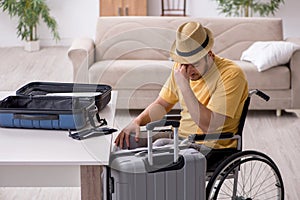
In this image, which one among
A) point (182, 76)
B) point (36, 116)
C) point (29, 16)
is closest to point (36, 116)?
point (36, 116)

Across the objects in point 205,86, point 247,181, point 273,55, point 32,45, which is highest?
point 205,86

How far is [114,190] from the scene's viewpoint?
2500 mm

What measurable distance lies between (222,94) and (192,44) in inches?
9.9

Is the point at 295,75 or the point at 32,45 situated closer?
the point at 295,75

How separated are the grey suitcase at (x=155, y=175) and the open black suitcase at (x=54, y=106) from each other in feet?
1.08

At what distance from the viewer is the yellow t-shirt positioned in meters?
2.85

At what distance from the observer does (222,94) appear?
2.86m

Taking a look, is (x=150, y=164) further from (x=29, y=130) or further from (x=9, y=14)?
(x=9, y=14)

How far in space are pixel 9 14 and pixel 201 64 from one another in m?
5.46

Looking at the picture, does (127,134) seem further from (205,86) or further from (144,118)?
(205,86)

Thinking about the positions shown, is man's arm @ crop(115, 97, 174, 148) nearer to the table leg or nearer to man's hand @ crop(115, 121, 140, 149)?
man's hand @ crop(115, 121, 140, 149)

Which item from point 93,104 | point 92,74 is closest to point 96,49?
point 92,74

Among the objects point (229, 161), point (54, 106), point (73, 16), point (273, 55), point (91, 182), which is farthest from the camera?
point (73, 16)

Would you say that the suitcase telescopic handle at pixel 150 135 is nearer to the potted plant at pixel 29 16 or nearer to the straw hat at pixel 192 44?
the straw hat at pixel 192 44
